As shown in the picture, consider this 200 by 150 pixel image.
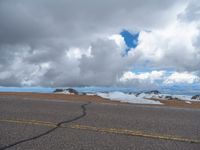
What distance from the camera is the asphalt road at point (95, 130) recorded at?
6.17 metres

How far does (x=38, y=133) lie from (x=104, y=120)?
224 centimetres

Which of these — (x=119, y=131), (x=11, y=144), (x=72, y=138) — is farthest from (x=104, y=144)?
(x=11, y=144)

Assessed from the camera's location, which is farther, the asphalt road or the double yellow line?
the double yellow line

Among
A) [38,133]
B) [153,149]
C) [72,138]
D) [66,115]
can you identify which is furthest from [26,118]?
[153,149]

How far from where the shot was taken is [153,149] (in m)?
5.96

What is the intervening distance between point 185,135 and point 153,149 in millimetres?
1520

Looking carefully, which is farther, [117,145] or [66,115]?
[66,115]

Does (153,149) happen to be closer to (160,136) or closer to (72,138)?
(160,136)

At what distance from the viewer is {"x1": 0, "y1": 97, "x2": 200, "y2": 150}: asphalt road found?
20.2 ft

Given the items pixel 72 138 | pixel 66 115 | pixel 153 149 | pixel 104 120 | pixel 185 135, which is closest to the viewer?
pixel 153 149

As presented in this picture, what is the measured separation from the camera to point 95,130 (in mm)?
7363

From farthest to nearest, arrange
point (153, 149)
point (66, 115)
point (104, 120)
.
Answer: point (66, 115) < point (104, 120) < point (153, 149)

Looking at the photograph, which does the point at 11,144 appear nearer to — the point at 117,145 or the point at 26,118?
the point at 117,145

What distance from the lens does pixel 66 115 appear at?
9.49m
